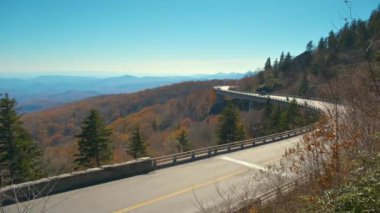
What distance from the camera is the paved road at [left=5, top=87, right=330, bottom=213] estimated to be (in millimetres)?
12000

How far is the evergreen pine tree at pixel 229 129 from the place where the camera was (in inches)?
1729

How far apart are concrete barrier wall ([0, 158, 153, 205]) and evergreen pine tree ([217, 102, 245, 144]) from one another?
2754 centimetres

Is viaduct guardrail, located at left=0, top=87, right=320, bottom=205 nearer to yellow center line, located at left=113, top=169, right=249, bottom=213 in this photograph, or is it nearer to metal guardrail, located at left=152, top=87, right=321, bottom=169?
metal guardrail, located at left=152, top=87, right=321, bottom=169

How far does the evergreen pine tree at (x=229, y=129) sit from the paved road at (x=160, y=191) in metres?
23.7

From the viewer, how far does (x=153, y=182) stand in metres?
15.3

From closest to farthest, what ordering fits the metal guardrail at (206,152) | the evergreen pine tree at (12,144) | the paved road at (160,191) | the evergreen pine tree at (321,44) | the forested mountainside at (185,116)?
the paved road at (160,191)
the metal guardrail at (206,152)
the evergreen pine tree at (12,144)
the forested mountainside at (185,116)
the evergreen pine tree at (321,44)

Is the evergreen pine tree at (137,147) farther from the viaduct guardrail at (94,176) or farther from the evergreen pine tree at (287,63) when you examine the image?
the evergreen pine tree at (287,63)

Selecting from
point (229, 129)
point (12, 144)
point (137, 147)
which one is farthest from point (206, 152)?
point (229, 129)

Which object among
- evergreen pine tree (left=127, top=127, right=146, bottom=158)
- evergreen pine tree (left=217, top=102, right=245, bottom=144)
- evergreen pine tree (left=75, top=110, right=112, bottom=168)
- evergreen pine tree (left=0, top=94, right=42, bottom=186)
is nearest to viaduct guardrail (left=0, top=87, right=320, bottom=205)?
evergreen pine tree (left=0, top=94, right=42, bottom=186)

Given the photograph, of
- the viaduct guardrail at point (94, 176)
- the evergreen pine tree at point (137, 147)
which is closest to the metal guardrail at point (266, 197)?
the viaduct guardrail at point (94, 176)

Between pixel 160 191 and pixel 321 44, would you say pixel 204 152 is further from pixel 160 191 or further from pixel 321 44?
pixel 321 44

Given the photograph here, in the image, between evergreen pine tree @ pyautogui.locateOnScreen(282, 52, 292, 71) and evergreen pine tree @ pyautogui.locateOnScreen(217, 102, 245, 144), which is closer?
evergreen pine tree @ pyautogui.locateOnScreen(217, 102, 245, 144)

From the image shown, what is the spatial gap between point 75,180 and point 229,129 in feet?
104

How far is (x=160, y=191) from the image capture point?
46.1 ft
